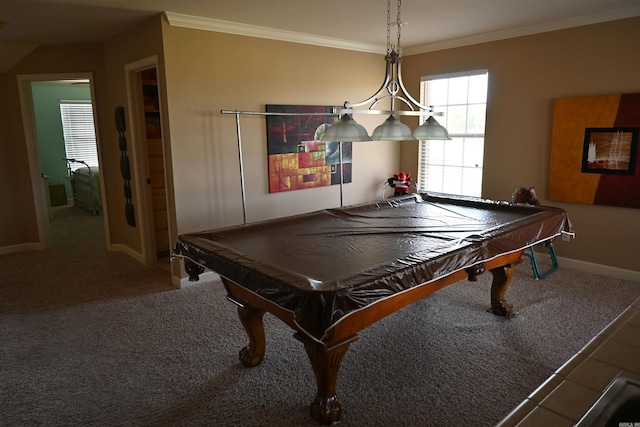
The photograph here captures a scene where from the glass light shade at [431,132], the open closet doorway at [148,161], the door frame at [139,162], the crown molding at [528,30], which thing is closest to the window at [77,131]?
the open closet doorway at [148,161]

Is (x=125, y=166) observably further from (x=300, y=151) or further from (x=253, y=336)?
(x=253, y=336)

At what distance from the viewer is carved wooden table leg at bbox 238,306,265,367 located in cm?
260

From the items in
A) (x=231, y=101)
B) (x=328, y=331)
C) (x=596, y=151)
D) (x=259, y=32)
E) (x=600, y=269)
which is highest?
(x=259, y=32)

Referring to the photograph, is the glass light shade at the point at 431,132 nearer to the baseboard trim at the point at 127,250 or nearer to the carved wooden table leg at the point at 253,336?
the carved wooden table leg at the point at 253,336

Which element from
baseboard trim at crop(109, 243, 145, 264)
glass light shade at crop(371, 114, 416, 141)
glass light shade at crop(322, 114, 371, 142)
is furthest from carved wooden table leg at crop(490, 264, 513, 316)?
baseboard trim at crop(109, 243, 145, 264)

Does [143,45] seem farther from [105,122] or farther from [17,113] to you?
[17,113]

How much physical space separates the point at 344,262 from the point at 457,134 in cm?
347

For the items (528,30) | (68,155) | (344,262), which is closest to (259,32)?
(528,30)

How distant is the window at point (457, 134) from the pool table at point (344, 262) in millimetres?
1615

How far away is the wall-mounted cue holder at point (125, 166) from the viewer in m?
4.61

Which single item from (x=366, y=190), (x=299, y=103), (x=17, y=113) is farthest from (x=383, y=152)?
(x=17, y=113)

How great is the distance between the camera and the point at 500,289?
327cm

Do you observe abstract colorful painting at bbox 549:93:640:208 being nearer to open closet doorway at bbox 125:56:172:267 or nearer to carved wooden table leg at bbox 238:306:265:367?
carved wooden table leg at bbox 238:306:265:367

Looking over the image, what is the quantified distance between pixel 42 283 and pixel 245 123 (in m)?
2.50
